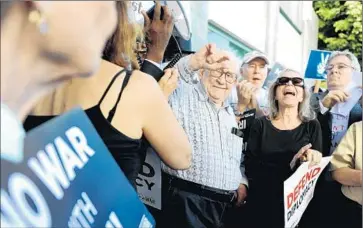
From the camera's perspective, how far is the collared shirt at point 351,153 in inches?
100

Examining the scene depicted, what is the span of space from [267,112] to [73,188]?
1998 mm

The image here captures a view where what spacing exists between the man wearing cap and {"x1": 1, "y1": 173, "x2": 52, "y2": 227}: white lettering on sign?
6.35ft

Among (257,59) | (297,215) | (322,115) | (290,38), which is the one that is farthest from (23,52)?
(290,38)

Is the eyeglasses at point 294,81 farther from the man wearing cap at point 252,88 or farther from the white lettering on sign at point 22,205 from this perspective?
the white lettering on sign at point 22,205

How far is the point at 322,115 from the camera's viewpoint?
292 cm

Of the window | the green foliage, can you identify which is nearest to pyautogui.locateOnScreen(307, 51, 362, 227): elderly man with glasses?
the window

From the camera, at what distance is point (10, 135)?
765 millimetres

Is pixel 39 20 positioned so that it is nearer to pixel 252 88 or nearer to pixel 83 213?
pixel 83 213

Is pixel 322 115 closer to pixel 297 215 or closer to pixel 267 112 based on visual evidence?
pixel 267 112

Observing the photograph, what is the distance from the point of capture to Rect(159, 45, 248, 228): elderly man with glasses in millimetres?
2113

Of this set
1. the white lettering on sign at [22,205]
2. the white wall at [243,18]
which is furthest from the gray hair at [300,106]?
the white wall at [243,18]

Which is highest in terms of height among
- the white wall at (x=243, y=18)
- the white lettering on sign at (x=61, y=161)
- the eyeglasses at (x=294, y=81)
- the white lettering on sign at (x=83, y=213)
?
the white wall at (x=243, y=18)

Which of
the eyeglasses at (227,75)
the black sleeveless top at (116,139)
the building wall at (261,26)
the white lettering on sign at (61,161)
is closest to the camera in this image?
the white lettering on sign at (61,161)

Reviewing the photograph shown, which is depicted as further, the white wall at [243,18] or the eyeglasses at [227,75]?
the white wall at [243,18]
